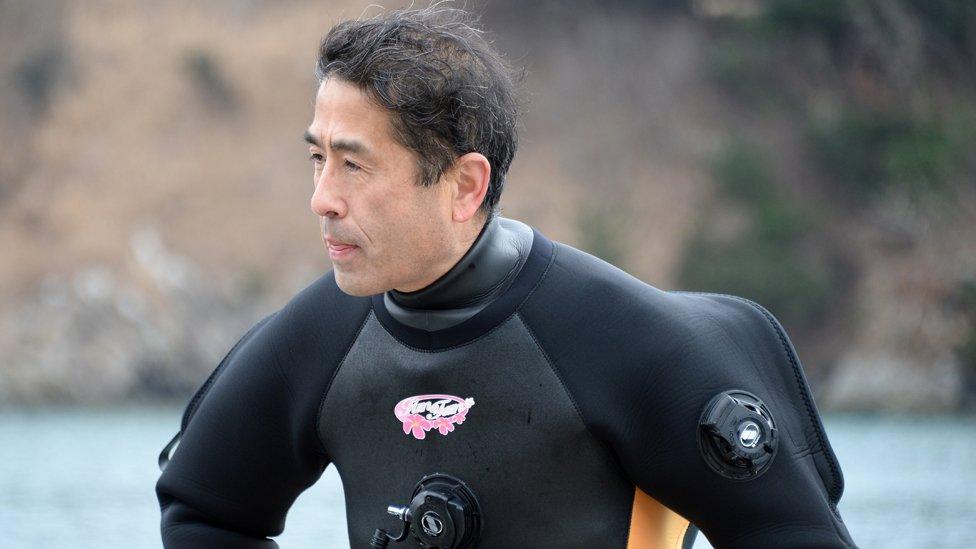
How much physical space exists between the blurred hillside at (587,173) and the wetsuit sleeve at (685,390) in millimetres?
30169

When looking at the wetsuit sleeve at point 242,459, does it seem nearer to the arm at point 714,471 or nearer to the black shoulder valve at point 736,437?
the arm at point 714,471

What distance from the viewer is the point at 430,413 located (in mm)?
3014

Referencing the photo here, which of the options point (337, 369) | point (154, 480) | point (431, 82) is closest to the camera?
point (431, 82)

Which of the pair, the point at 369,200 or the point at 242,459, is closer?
the point at 369,200

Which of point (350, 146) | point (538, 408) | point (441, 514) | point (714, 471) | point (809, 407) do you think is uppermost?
point (350, 146)

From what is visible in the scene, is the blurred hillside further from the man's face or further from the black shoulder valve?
the man's face

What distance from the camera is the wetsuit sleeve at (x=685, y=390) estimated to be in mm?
2814

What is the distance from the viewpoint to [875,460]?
24.6 metres

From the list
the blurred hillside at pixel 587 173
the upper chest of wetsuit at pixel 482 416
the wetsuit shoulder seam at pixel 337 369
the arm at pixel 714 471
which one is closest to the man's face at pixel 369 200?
the upper chest of wetsuit at pixel 482 416

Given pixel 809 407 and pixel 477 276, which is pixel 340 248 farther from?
pixel 809 407

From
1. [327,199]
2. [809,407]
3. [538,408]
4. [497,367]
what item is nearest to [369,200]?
[327,199]

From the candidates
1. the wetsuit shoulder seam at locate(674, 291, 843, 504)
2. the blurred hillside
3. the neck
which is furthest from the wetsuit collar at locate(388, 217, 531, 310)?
the blurred hillside

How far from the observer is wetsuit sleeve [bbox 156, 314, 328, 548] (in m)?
3.23

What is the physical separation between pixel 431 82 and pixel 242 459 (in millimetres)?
990
